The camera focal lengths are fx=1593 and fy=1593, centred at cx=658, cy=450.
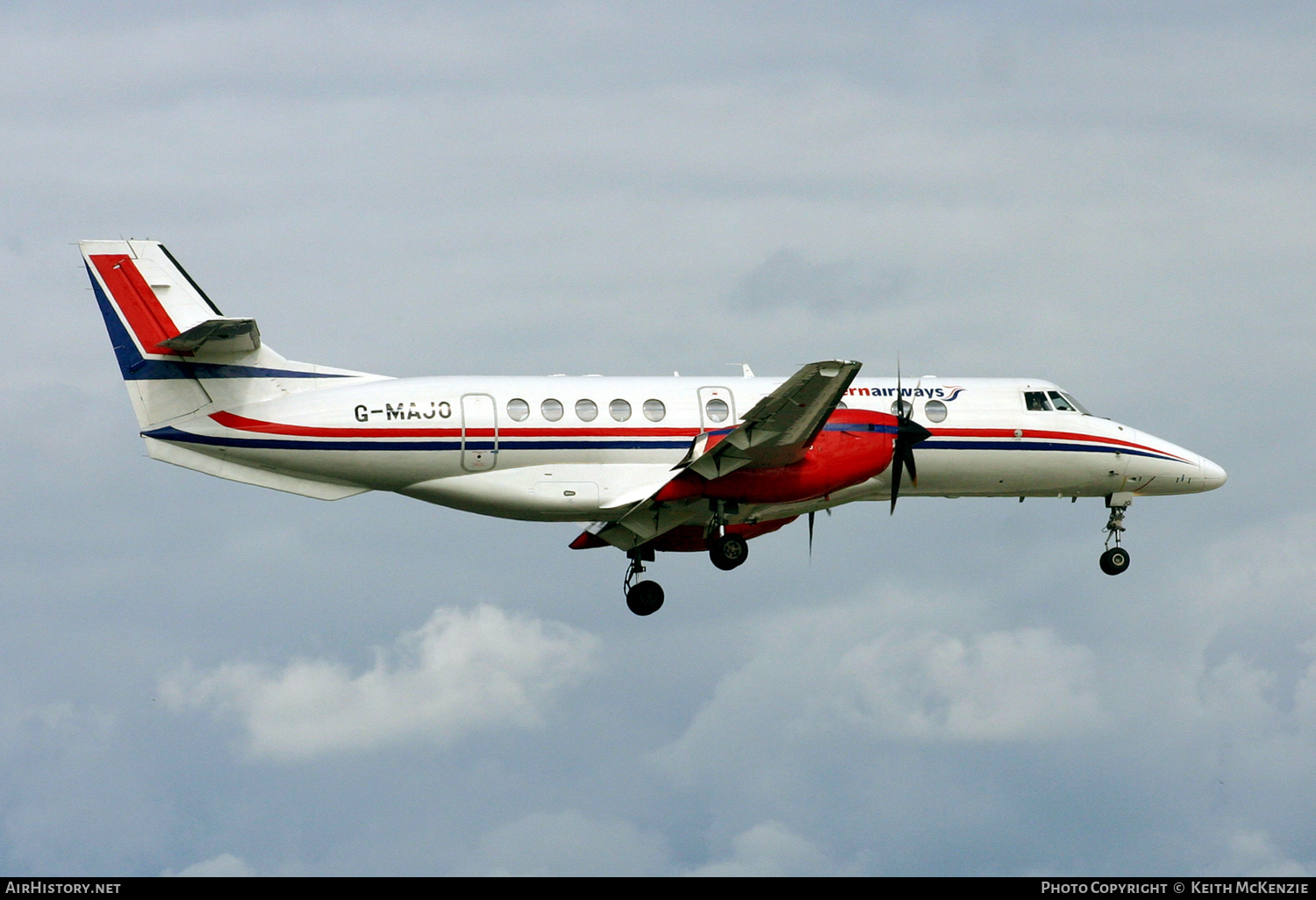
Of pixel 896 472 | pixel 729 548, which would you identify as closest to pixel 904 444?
pixel 896 472

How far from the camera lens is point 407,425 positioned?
101 feet

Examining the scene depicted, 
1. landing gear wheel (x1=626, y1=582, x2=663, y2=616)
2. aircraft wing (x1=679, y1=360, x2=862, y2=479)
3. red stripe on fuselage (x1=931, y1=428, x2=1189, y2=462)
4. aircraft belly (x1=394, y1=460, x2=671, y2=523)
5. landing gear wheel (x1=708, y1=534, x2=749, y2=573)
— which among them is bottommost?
Result: landing gear wheel (x1=626, y1=582, x2=663, y2=616)

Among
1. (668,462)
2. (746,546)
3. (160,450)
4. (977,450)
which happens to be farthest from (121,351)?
(977,450)

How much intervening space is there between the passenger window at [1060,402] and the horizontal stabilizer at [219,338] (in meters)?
17.0

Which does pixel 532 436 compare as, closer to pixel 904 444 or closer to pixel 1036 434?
pixel 904 444

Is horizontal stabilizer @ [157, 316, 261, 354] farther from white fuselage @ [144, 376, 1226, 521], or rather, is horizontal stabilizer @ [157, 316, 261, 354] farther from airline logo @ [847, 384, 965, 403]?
airline logo @ [847, 384, 965, 403]

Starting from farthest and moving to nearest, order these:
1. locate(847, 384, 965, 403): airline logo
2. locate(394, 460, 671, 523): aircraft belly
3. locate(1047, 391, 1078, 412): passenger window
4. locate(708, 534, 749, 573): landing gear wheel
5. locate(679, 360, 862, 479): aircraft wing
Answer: locate(1047, 391, 1078, 412): passenger window < locate(847, 384, 965, 403): airline logo < locate(708, 534, 749, 573): landing gear wheel < locate(394, 460, 671, 523): aircraft belly < locate(679, 360, 862, 479): aircraft wing

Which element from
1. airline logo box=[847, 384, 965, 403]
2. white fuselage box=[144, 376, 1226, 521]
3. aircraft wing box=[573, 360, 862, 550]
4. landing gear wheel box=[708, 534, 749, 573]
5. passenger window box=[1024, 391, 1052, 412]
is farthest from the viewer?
passenger window box=[1024, 391, 1052, 412]

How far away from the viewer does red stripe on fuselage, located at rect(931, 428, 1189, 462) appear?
33.9m

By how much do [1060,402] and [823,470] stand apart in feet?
23.8

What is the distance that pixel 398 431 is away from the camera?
30.8 m

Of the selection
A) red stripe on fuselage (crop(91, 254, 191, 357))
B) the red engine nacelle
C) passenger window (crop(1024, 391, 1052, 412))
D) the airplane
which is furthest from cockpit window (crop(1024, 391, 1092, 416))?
red stripe on fuselage (crop(91, 254, 191, 357))
